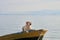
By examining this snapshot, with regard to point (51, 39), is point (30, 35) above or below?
above

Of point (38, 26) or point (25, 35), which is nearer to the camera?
point (25, 35)

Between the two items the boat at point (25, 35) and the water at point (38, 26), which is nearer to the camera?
the boat at point (25, 35)

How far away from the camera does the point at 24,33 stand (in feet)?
24.5

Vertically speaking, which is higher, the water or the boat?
the boat

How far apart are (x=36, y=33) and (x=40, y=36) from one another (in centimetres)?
24

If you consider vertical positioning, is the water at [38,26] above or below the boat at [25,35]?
below

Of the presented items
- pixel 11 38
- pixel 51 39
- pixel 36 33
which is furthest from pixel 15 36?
pixel 51 39

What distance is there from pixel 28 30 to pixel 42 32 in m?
0.41

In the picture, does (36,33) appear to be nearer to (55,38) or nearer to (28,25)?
(28,25)

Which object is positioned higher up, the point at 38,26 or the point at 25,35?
the point at 25,35

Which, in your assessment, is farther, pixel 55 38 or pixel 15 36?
pixel 55 38

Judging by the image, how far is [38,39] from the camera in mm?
7867

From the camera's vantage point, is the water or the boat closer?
the boat

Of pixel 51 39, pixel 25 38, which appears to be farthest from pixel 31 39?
pixel 51 39
